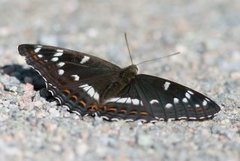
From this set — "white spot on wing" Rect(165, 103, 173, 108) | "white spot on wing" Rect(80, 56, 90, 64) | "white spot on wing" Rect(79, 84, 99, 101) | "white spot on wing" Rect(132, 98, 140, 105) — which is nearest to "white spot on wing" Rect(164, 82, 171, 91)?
"white spot on wing" Rect(165, 103, 173, 108)

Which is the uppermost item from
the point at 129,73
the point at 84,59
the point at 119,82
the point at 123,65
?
the point at 123,65

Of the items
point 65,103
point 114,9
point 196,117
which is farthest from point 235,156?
point 114,9

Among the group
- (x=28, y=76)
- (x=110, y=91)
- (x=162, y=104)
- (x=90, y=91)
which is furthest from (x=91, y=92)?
(x=28, y=76)

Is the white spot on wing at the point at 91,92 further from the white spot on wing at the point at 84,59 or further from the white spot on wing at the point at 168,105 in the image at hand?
the white spot on wing at the point at 168,105

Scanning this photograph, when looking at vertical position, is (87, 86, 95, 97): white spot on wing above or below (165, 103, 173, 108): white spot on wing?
above

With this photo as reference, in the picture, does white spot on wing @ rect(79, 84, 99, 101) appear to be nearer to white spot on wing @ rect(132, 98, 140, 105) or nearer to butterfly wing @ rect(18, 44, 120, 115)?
butterfly wing @ rect(18, 44, 120, 115)

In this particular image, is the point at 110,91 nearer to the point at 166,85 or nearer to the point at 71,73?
the point at 71,73
